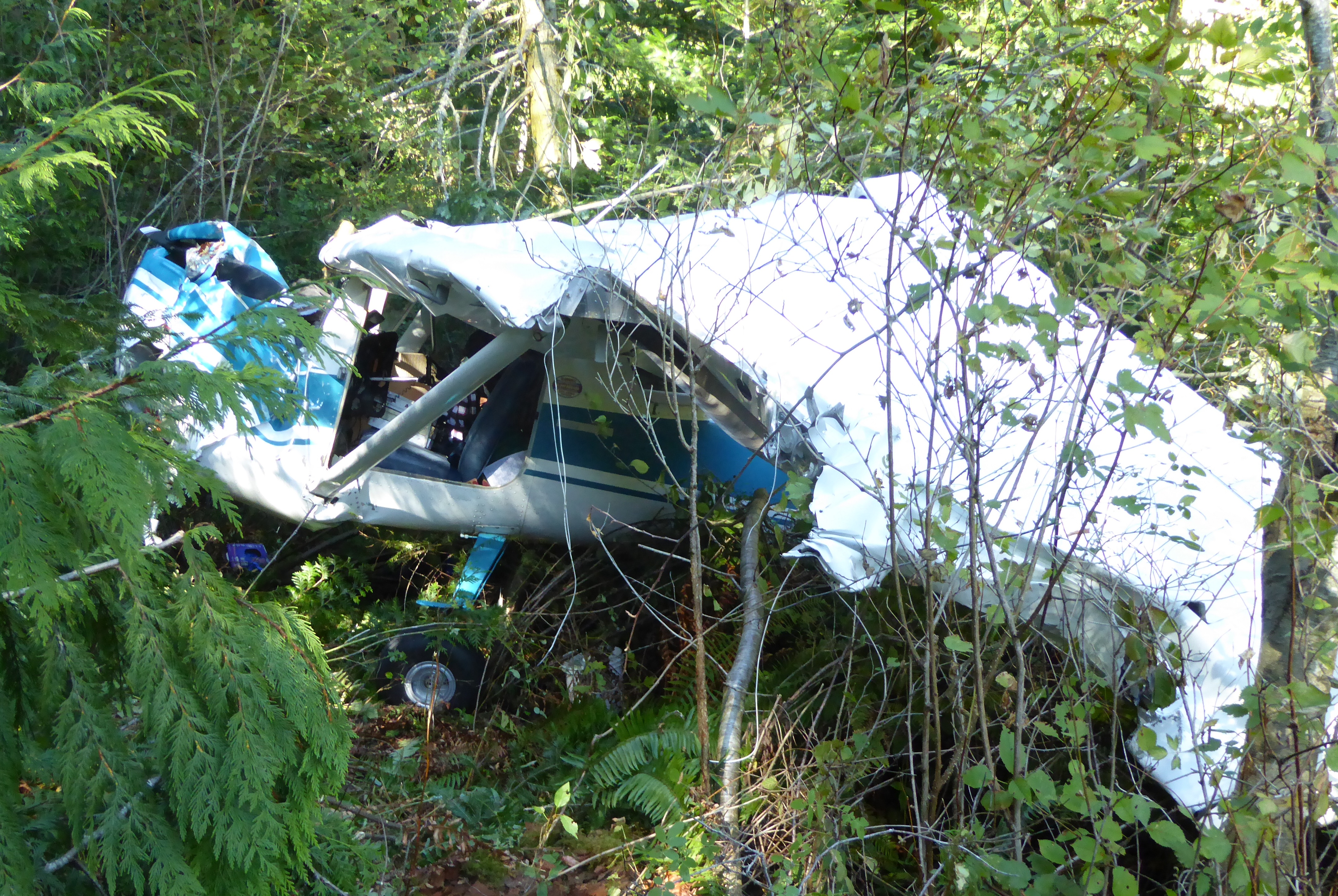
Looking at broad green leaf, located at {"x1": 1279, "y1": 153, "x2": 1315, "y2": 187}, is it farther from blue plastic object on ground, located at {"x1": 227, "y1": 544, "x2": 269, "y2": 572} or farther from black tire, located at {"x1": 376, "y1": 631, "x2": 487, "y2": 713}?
blue plastic object on ground, located at {"x1": 227, "y1": 544, "x2": 269, "y2": 572}

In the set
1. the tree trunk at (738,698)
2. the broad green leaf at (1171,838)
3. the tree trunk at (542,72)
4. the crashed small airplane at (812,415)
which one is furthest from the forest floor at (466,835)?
Result: the tree trunk at (542,72)

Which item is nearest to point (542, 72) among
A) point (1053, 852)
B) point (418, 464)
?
point (418, 464)

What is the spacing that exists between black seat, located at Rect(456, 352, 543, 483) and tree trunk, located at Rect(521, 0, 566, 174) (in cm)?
556

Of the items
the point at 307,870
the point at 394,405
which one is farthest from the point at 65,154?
the point at 394,405

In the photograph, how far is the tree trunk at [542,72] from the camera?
1118 cm

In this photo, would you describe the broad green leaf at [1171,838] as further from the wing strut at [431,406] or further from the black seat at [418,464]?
the black seat at [418,464]

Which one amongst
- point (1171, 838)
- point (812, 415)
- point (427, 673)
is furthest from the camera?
point (427, 673)

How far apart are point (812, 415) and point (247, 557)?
3.82m

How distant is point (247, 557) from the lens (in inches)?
233

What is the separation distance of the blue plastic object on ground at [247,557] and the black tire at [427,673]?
1.09 m

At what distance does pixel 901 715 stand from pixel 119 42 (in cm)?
831

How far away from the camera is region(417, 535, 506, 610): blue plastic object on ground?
5.61m

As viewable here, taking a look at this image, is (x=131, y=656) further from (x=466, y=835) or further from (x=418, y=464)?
(x=418, y=464)

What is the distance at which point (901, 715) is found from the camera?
3.30 m
